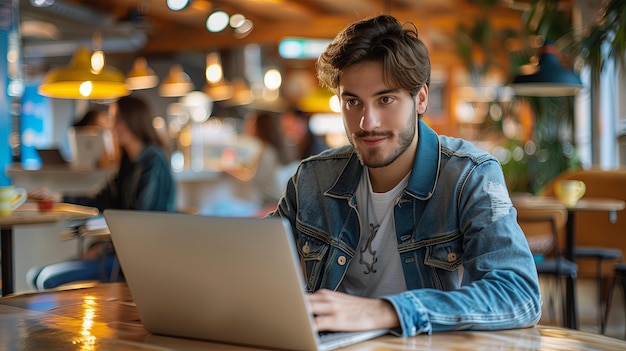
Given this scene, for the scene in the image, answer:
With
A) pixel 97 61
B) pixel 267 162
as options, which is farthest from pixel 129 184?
pixel 267 162

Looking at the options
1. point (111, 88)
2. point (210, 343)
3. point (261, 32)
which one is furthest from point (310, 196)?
point (261, 32)

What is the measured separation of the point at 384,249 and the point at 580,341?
57 cm

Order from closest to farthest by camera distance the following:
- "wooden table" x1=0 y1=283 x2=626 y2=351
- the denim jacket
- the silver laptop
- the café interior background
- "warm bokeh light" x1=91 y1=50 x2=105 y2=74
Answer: the silver laptop, "wooden table" x1=0 y1=283 x2=626 y2=351, the denim jacket, "warm bokeh light" x1=91 y1=50 x2=105 y2=74, the café interior background

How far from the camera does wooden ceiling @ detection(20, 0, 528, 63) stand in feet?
30.4

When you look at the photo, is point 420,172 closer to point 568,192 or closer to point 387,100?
point 387,100

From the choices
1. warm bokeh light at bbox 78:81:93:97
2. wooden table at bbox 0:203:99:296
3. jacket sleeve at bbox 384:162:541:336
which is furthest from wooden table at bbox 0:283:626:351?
warm bokeh light at bbox 78:81:93:97

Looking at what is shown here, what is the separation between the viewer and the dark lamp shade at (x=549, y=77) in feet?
16.8

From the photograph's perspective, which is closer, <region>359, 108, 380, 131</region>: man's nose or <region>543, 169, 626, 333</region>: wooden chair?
<region>359, 108, 380, 131</region>: man's nose

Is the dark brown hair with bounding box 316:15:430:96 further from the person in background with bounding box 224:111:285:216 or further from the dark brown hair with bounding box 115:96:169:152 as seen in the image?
the person in background with bounding box 224:111:285:216

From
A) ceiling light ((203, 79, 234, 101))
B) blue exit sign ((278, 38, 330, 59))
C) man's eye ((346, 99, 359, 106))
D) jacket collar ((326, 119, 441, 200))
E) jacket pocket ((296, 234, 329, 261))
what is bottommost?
jacket pocket ((296, 234, 329, 261))

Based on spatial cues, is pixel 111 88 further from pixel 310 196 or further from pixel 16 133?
pixel 310 196

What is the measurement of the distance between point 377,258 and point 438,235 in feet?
0.55

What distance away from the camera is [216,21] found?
8.41 m

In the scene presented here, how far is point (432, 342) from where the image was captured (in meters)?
1.19
